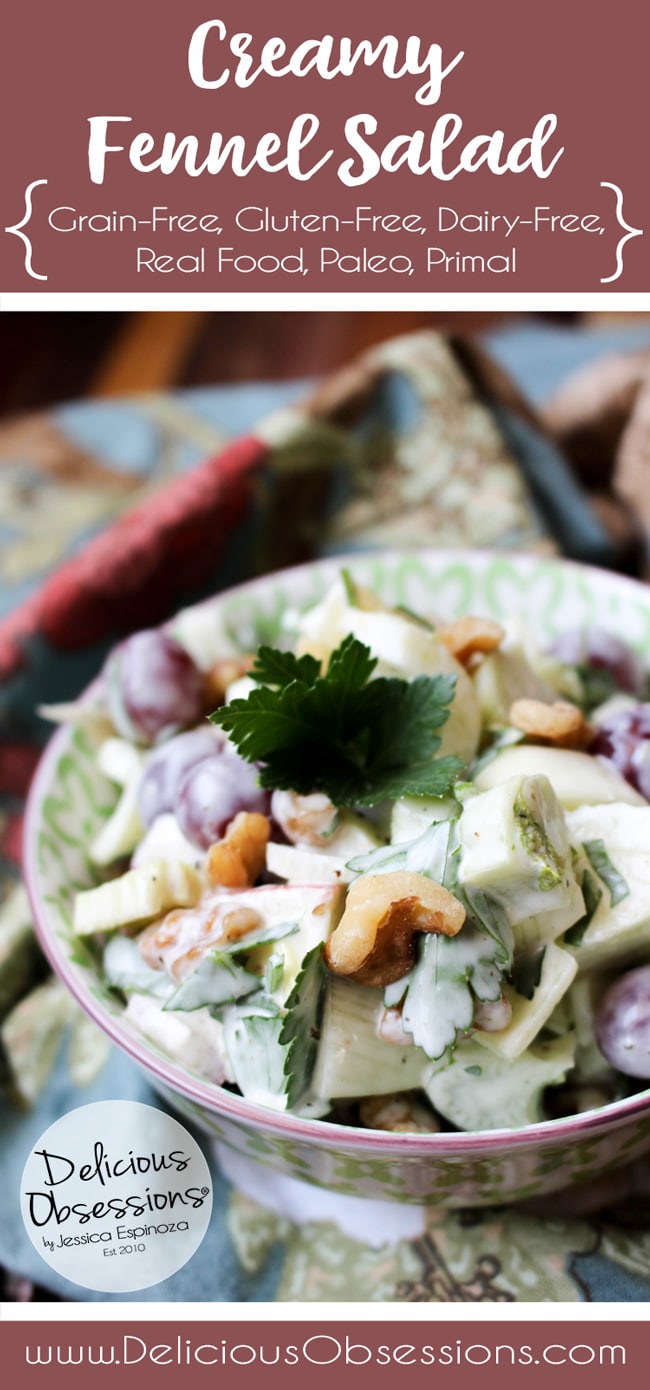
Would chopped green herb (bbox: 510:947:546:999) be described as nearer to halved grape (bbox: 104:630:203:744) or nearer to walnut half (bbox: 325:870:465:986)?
walnut half (bbox: 325:870:465:986)

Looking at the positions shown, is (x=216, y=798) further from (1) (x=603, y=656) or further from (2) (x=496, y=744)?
(1) (x=603, y=656)

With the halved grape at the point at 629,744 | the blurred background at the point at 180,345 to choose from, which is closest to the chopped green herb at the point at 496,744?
the halved grape at the point at 629,744

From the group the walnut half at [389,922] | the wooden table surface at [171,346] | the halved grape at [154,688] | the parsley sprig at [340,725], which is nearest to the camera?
the walnut half at [389,922]

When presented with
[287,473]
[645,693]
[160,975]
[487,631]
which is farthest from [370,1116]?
[287,473]

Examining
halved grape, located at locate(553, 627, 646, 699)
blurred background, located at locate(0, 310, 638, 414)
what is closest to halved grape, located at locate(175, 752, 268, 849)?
halved grape, located at locate(553, 627, 646, 699)

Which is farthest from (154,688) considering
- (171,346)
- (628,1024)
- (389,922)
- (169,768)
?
(171,346)

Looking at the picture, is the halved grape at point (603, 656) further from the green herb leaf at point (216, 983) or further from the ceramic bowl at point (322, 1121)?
the green herb leaf at point (216, 983)
